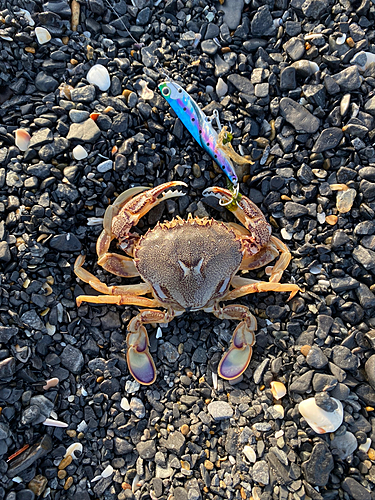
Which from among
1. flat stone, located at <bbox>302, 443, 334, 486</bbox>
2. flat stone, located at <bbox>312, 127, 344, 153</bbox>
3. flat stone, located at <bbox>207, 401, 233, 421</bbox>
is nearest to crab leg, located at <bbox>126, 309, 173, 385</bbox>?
flat stone, located at <bbox>207, 401, 233, 421</bbox>

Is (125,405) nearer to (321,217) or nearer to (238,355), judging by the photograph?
(238,355)

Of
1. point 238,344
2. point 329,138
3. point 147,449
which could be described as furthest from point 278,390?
point 329,138

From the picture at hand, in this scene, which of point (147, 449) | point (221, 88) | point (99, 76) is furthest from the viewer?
point (221, 88)

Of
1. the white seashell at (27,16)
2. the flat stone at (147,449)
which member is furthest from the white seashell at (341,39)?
the flat stone at (147,449)

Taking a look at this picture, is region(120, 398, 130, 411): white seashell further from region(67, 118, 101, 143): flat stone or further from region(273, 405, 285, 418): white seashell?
region(67, 118, 101, 143): flat stone

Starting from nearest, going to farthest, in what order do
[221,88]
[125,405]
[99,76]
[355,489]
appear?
[355,489] → [125,405] → [99,76] → [221,88]

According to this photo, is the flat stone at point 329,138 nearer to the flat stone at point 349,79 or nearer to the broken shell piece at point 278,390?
the flat stone at point 349,79

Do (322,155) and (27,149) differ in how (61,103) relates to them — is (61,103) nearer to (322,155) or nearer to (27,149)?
(27,149)
